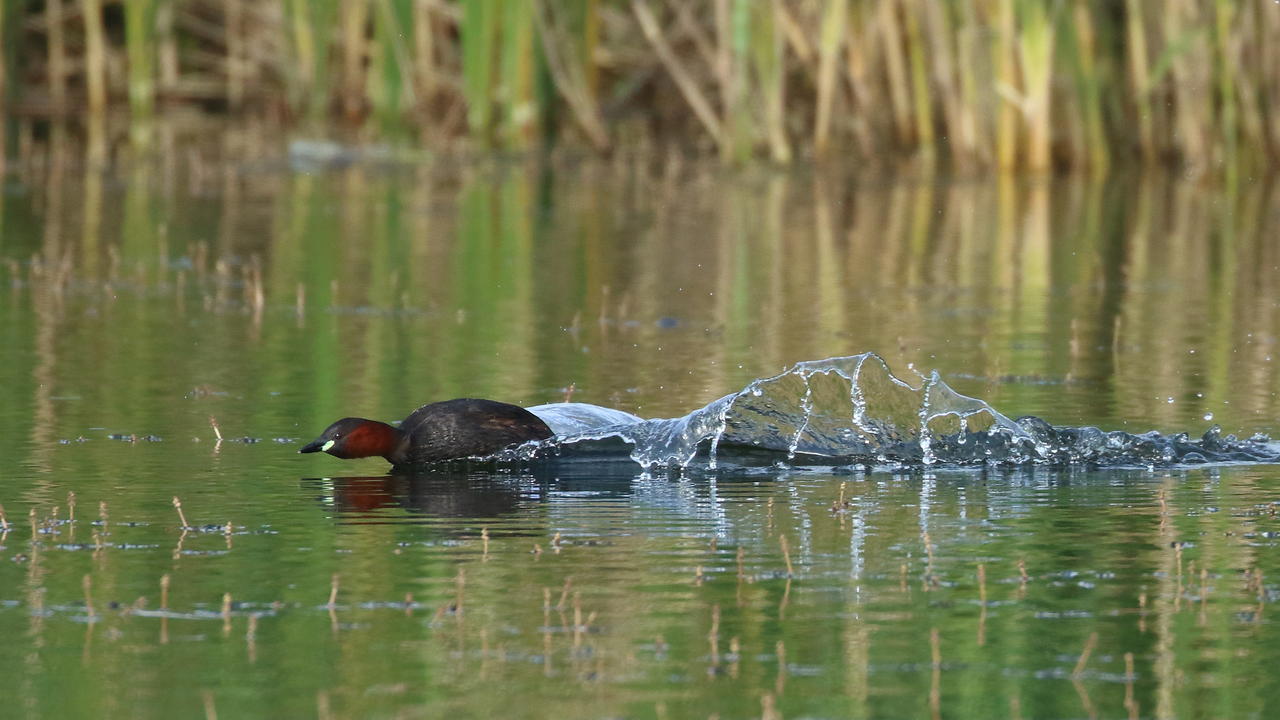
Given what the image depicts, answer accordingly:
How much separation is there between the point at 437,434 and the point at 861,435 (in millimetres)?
1539

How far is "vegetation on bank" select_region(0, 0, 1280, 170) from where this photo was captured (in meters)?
21.4

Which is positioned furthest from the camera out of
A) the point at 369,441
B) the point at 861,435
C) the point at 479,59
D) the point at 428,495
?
the point at 479,59

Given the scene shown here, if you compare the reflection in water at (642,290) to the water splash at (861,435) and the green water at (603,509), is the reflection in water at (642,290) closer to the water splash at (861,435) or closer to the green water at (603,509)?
Result: the green water at (603,509)

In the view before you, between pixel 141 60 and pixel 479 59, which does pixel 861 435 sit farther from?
pixel 141 60

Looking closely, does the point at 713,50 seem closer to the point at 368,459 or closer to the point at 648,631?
the point at 368,459

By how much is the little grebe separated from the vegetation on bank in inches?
489

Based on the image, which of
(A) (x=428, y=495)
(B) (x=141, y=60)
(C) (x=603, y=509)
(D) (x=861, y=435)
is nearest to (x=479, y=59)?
(B) (x=141, y=60)

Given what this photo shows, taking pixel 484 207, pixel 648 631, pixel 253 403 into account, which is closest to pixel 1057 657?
pixel 648 631

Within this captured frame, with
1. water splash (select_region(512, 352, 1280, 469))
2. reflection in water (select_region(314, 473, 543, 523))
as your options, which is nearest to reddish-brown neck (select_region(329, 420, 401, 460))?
reflection in water (select_region(314, 473, 543, 523))

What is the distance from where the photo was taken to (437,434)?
8398 mm

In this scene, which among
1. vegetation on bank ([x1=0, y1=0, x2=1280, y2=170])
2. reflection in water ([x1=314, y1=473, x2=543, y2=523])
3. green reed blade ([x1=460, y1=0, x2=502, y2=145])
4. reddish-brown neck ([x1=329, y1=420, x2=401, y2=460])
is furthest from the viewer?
green reed blade ([x1=460, y1=0, x2=502, y2=145])

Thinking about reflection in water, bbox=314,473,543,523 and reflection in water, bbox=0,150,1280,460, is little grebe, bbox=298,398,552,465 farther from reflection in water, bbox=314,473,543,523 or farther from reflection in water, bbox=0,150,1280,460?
reflection in water, bbox=0,150,1280,460

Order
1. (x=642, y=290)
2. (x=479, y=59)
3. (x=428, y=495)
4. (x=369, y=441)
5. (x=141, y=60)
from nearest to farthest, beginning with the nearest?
1. (x=428, y=495)
2. (x=369, y=441)
3. (x=642, y=290)
4. (x=479, y=59)
5. (x=141, y=60)

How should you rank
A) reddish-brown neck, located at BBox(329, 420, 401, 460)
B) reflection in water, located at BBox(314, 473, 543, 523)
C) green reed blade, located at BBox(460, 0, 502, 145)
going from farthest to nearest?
1. green reed blade, located at BBox(460, 0, 502, 145)
2. reddish-brown neck, located at BBox(329, 420, 401, 460)
3. reflection in water, located at BBox(314, 473, 543, 523)
